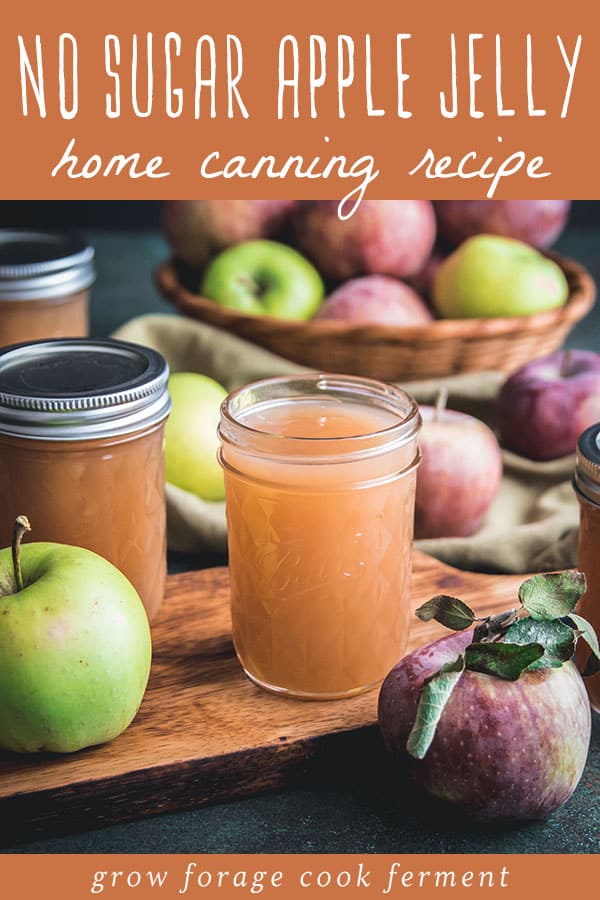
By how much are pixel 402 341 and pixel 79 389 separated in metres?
0.78

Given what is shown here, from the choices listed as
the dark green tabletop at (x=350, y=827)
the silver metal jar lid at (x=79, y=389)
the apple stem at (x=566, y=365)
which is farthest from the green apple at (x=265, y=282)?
the dark green tabletop at (x=350, y=827)

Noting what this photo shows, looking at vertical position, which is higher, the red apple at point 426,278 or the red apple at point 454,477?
the red apple at point 426,278

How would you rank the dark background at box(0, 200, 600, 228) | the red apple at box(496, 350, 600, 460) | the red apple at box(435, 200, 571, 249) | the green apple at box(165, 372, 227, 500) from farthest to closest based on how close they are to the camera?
the dark background at box(0, 200, 600, 228) → the red apple at box(435, 200, 571, 249) → the red apple at box(496, 350, 600, 460) → the green apple at box(165, 372, 227, 500)

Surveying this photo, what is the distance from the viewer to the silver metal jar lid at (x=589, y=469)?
1.11 metres

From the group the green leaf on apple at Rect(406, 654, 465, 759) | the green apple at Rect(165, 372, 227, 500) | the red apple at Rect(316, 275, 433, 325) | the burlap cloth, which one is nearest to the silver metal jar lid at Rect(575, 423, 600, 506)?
the green leaf on apple at Rect(406, 654, 465, 759)

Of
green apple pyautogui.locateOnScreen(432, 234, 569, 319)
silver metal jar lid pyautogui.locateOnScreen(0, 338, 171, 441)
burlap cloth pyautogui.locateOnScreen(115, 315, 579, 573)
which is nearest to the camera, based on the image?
silver metal jar lid pyautogui.locateOnScreen(0, 338, 171, 441)

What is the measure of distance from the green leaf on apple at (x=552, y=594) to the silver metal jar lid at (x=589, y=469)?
11cm

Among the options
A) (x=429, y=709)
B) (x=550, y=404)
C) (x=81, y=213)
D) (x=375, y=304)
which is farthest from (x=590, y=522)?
(x=81, y=213)

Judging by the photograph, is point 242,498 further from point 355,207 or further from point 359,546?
point 355,207

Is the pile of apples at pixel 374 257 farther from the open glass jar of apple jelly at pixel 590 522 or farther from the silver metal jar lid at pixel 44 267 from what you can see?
the open glass jar of apple jelly at pixel 590 522

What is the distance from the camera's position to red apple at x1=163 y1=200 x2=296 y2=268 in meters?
2.15

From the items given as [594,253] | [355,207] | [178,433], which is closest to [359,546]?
[178,433]

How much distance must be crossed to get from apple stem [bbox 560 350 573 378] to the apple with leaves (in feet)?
2.81

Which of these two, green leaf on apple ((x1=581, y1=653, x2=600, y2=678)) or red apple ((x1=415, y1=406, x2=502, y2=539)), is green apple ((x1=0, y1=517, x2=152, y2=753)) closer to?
green leaf on apple ((x1=581, y1=653, x2=600, y2=678))
